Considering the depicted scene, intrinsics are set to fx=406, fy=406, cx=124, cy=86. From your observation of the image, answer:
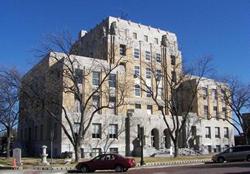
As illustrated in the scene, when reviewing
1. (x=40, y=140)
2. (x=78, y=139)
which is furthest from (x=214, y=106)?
(x=78, y=139)

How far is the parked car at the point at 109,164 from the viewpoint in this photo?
30822 millimetres

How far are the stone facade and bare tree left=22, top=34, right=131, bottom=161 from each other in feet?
1.07

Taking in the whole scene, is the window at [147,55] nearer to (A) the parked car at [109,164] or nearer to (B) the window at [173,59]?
(B) the window at [173,59]

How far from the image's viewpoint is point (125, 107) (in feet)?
207

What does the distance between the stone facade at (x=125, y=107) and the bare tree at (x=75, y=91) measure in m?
0.33

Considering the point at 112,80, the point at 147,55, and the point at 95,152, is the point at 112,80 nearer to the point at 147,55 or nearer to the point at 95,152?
the point at 95,152

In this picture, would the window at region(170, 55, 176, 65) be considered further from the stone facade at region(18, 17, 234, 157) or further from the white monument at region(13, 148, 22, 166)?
the white monument at region(13, 148, 22, 166)

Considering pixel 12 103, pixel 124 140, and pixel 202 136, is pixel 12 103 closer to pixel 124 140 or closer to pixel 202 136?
pixel 124 140

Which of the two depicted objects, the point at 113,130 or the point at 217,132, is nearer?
the point at 113,130

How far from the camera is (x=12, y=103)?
57.1m

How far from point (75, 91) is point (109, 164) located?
53.1 ft

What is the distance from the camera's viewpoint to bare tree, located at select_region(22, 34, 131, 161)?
45219 mm

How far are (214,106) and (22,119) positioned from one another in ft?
118

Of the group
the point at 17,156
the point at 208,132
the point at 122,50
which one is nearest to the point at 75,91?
the point at 17,156
